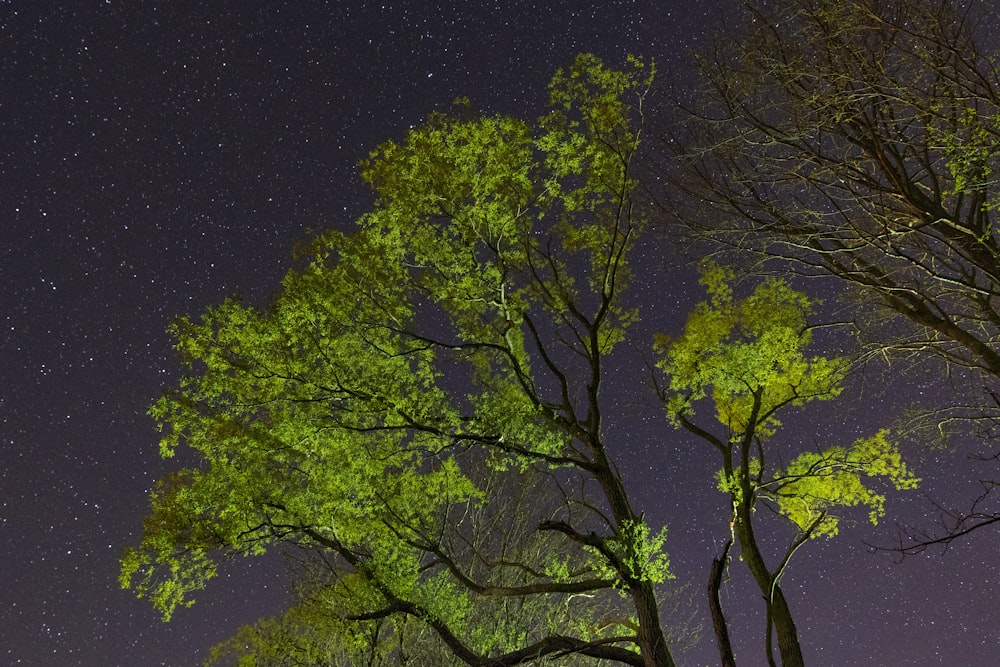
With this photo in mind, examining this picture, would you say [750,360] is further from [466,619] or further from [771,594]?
[466,619]

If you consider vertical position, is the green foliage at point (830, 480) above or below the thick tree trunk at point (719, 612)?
above

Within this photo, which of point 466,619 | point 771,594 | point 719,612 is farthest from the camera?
point 466,619

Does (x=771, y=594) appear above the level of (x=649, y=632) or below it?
above

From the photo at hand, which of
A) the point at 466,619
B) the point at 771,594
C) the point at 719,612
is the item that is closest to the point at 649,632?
the point at 719,612

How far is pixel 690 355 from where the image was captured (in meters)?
9.48

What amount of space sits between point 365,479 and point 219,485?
5.04 feet

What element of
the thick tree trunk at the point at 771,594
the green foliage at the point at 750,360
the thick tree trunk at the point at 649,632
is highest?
the green foliage at the point at 750,360

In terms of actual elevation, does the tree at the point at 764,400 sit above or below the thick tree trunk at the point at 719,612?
above

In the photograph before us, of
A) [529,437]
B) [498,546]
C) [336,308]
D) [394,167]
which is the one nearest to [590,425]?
[529,437]

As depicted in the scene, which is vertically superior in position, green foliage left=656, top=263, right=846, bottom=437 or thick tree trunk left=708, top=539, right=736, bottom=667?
green foliage left=656, top=263, right=846, bottom=437

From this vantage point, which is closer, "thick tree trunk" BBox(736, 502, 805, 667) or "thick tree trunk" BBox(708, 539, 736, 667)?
"thick tree trunk" BBox(708, 539, 736, 667)

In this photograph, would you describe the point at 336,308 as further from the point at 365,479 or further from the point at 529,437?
the point at 529,437

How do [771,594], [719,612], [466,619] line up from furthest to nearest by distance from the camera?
[466,619], [771,594], [719,612]

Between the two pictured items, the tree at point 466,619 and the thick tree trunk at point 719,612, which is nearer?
the thick tree trunk at point 719,612
